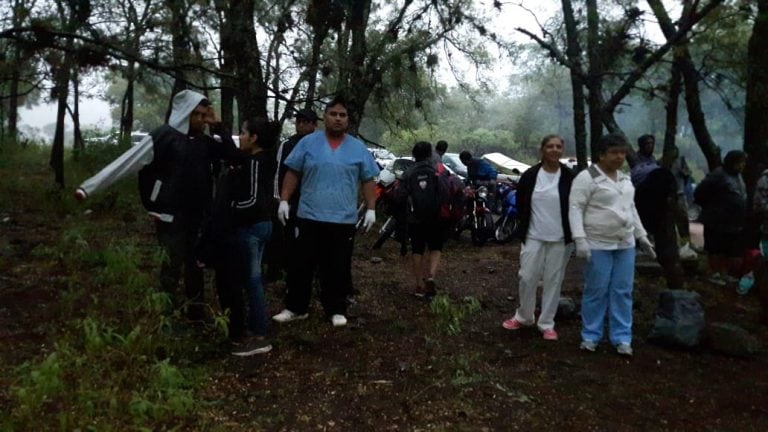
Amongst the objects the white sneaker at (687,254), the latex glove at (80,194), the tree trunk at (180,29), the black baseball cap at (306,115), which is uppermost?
the tree trunk at (180,29)

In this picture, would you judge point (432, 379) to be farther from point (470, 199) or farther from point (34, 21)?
point (470, 199)

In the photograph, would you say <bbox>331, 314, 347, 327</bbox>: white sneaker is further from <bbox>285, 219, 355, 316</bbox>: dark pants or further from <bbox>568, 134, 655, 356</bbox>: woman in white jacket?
<bbox>568, 134, 655, 356</bbox>: woman in white jacket

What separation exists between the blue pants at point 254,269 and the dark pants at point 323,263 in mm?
536

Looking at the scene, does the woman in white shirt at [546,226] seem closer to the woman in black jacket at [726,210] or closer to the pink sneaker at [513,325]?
the pink sneaker at [513,325]

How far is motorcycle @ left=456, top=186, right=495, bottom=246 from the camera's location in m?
9.69

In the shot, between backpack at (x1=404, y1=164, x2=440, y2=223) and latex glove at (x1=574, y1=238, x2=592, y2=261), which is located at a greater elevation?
backpack at (x1=404, y1=164, x2=440, y2=223)

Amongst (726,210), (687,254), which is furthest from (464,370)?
(687,254)

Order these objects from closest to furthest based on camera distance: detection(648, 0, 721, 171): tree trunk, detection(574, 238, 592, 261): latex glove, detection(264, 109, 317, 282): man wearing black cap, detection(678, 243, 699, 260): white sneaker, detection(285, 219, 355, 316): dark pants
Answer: detection(574, 238, 592, 261): latex glove < detection(285, 219, 355, 316): dark pants < detection(264, 109, 317, 282): man wearing black cap < detection(648, 0, 721, 171): tree trunk < detection(678, 243, 699, 260): white sneaker

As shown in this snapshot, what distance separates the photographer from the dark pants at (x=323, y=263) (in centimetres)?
441

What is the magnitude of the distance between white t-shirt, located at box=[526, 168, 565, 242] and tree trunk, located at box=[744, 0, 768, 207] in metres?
3.08

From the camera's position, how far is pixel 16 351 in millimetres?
3656

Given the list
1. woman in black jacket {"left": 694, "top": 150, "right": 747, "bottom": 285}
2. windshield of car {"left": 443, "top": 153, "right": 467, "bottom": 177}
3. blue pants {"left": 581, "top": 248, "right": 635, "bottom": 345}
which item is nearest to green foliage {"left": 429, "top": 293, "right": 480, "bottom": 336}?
blue pants {"left": 581, "top": 248, "right": 635, "bottom": 345}

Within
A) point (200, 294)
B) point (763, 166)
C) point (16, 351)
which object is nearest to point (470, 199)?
point (763, 166)

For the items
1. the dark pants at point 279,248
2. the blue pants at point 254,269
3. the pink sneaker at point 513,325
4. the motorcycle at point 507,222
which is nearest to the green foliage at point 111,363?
the blue pants at point 254,269
